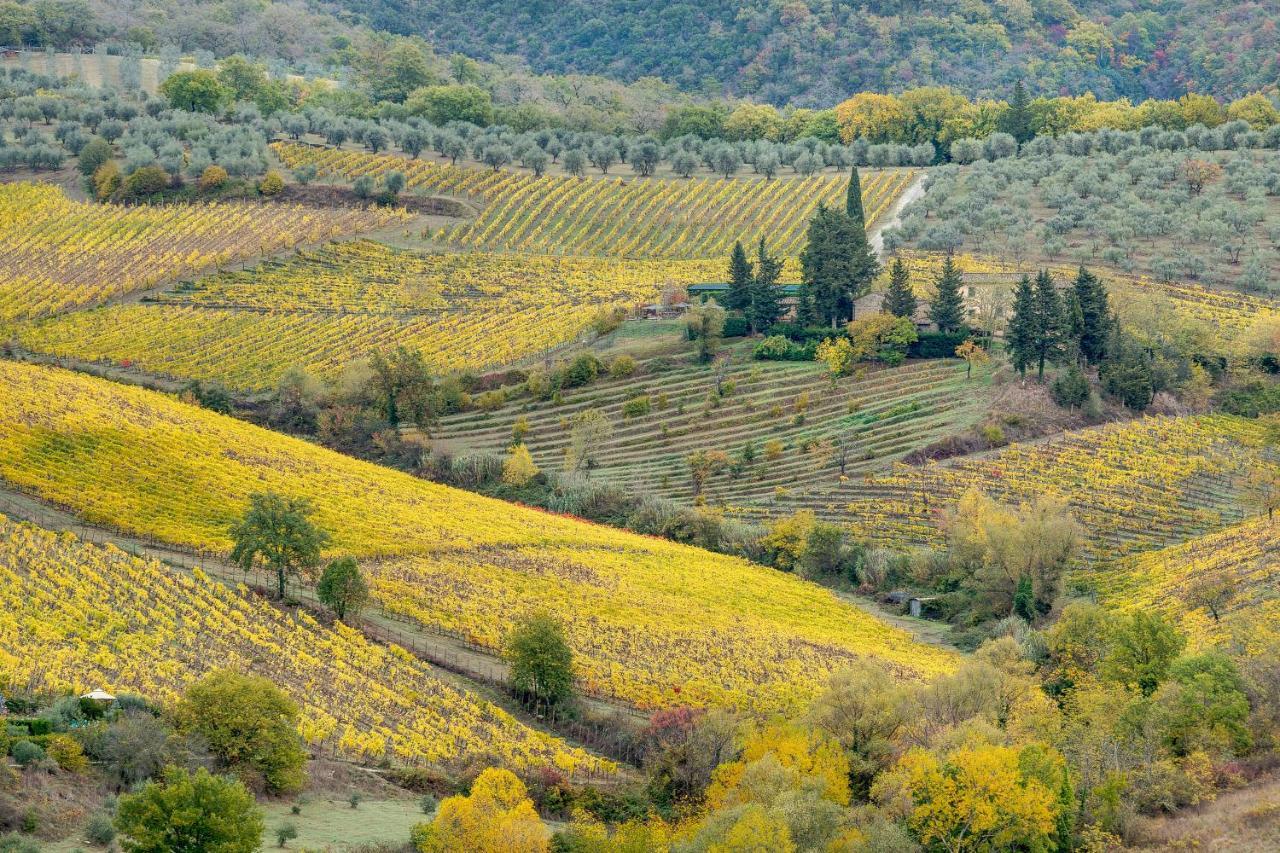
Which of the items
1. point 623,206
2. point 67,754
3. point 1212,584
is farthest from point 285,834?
point 623,206

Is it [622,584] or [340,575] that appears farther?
[622,584]

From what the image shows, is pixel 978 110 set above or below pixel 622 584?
above

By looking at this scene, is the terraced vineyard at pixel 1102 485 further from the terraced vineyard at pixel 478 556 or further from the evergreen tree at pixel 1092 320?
the terraced vineyard at pixel 478 556

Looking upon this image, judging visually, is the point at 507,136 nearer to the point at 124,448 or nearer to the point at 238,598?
the point at 124,448

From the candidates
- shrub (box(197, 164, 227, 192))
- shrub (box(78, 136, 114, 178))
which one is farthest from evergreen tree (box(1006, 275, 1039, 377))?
shrub (box(78, 136, 114, 178))

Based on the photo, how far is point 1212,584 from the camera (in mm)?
78688

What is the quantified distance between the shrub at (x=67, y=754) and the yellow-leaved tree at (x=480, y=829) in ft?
30.2

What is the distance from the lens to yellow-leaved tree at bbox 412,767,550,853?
51.1 meters

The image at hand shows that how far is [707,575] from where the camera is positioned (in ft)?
290

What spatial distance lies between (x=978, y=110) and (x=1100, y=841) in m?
133

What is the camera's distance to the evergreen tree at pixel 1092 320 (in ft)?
351

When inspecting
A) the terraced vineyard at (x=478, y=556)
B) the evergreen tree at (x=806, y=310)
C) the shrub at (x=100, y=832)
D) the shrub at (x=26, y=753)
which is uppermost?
the evergreen tree at (x=806, y=310)

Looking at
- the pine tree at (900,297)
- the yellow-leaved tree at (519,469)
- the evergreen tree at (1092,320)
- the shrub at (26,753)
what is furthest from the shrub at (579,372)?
the shrub at (26,753)

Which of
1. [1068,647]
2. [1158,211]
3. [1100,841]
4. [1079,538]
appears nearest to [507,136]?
[1158,211]
